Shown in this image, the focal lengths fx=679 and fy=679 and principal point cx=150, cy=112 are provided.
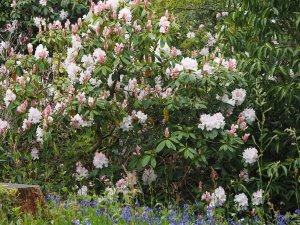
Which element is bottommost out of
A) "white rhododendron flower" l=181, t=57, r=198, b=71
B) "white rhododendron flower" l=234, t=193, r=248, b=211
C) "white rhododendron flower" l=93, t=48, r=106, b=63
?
"white rhododendron flower" l=234, t=193, r=248, b=211

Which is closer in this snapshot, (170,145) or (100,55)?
(170,145)

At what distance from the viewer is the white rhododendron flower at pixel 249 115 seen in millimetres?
6246

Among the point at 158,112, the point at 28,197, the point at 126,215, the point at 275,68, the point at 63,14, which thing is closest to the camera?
the point at 126,215

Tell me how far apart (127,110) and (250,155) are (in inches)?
49.1

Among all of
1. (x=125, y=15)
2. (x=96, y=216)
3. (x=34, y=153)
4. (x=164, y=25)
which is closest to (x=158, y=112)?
(x=164, y=25)

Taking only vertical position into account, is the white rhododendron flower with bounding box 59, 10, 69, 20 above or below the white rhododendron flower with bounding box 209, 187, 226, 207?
below

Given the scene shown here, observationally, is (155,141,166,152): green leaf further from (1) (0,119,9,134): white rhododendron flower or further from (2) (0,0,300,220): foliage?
(1) (0,119,9,134): white rhododendron flower

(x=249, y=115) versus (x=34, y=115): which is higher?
(x=34, y=115)

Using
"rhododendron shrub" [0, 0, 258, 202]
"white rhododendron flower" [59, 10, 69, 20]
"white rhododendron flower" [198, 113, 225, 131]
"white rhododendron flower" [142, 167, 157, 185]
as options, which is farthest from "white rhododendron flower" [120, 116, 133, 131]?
"white rhododendron flower" [59, 10, 69, 20]

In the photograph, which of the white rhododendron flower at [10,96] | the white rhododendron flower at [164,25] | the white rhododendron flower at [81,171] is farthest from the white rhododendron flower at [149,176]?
the white rhododendron flower at [10,96]

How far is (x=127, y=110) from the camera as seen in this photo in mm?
6457

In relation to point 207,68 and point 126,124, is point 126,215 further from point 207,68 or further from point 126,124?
point 207,68

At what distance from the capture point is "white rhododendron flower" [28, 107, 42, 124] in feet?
20.4

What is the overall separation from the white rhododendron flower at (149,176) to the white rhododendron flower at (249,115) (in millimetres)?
1008
